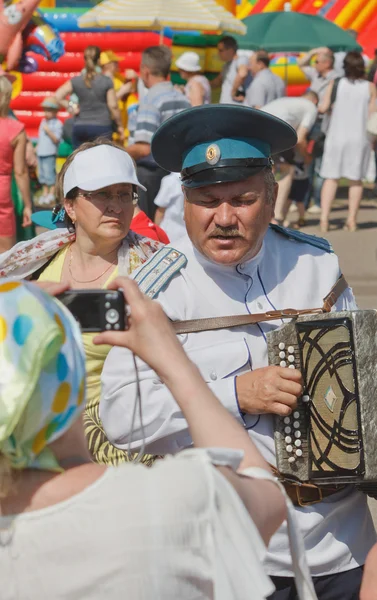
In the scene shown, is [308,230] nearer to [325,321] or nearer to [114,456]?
[114,456]

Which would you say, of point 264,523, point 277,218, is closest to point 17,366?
point 264,523

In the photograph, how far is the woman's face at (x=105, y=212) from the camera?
487 centimetres

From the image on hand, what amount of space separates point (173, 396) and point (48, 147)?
14.4 meters

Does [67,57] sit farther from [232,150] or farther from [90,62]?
[232,150]

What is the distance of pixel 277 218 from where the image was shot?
1330 centimetres

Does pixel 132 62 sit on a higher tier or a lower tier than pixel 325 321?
lower

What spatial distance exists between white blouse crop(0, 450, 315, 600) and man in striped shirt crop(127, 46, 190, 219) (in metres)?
7.55

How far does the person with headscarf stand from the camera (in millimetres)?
1746

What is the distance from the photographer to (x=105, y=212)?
16.1 feet

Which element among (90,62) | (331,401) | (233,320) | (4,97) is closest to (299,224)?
(90,62)

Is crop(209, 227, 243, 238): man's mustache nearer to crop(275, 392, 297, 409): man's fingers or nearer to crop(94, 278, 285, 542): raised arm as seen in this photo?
crop(275, 392, 297, 409): man's fingers

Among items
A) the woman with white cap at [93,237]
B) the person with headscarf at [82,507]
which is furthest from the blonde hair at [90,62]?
the person with headscarf at [82,507]

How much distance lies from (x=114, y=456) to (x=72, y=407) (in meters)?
2.26

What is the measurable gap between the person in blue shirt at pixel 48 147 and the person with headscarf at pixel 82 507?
14181 mm
